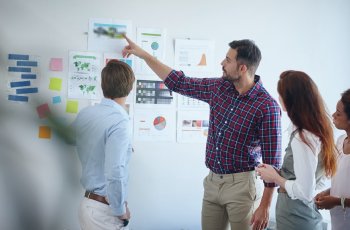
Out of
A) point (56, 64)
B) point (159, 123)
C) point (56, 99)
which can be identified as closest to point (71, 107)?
point (56, 99)

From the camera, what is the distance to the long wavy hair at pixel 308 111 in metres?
1.53

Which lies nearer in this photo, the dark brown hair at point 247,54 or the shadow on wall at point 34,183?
the dark brown hair at point 247,54

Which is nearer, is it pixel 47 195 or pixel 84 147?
pixel 84 147

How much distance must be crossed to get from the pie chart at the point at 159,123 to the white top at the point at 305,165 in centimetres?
120

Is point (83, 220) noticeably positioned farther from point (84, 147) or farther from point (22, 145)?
point (22, 145)

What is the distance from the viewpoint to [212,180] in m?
1.96

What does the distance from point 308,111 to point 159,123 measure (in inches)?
48.3

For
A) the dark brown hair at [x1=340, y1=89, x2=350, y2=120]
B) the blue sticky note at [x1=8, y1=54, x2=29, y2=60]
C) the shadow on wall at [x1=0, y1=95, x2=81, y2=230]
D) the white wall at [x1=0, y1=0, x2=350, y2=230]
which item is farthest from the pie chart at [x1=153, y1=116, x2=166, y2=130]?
the dark brown hair at [x1=340, y1=89, x2=350, y2=120]

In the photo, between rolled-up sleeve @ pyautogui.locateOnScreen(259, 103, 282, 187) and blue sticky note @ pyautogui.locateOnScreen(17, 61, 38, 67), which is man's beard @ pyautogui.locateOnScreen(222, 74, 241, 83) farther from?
blue sticky note @ pyautogui.locateOnScreen(17, 61, 38, 67)

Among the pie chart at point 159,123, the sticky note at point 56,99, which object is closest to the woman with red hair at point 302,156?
the pie chart at point 159,123

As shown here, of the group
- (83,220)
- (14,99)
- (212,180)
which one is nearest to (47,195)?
(14,99)

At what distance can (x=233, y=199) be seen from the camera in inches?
72.6

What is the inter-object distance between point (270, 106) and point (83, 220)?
1.10 metres

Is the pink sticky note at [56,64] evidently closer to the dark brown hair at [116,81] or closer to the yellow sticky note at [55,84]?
the yellow sticky note at [55,84]
